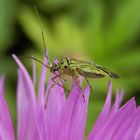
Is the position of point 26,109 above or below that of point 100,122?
above

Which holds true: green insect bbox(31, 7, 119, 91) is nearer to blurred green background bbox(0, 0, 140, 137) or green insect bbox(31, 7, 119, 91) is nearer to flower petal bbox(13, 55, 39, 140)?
flower petal bbox(13, 55, 39, 140)

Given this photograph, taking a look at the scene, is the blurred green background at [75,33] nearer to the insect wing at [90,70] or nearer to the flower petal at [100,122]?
the insect wing at [90,70]

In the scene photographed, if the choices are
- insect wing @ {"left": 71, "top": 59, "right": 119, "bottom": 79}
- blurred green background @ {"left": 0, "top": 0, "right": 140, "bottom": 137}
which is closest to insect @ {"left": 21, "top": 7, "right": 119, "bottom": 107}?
insect wing @ {"left": 71, "top": 59, "right": 119, "bottom": 79}

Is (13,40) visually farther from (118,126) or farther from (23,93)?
(118,126)

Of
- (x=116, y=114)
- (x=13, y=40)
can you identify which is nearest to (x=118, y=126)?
(x=116, y=114)

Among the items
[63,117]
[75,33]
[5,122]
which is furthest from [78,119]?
[75,33]

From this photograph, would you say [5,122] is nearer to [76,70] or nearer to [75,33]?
[76,70]

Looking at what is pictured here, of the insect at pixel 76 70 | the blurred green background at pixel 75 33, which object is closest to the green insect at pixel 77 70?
the insect at pixel 76 70
